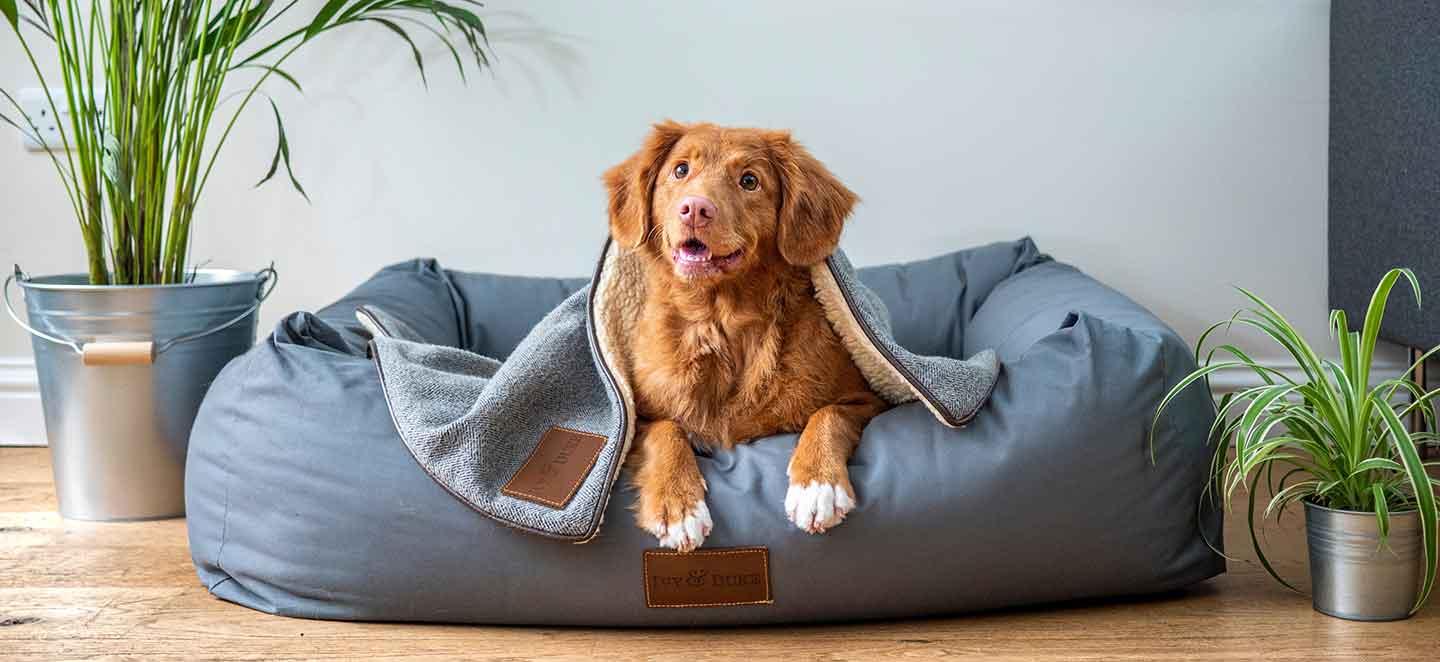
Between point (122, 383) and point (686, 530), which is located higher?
point (122, 383)

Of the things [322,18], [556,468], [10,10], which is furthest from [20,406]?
[556,468]

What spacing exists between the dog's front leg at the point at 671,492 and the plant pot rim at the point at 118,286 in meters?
Answer: 1.10

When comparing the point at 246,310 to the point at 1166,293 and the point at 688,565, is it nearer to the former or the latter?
the point at 688,565

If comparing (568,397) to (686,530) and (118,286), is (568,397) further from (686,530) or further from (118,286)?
(118,286)

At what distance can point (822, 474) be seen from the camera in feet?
5.52

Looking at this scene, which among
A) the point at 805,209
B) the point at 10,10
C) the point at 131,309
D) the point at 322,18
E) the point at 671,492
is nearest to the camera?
the point at 671,492

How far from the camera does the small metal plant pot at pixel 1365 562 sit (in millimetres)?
1665

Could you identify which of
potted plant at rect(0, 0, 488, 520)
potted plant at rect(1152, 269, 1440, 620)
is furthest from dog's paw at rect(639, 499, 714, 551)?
potted plant at rect(0, 0, 488, 520)

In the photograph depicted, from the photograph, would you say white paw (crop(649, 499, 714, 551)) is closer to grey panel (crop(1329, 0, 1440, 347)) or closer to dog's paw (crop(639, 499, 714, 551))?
dog's paw (crop(639, 499, 714, 551))

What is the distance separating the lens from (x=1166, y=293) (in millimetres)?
3031

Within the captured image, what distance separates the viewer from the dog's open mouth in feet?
5.73

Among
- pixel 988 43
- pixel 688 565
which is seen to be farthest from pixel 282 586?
pixel 988 43

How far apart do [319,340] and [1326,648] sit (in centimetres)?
164

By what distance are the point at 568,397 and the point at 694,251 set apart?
0.35 meters
